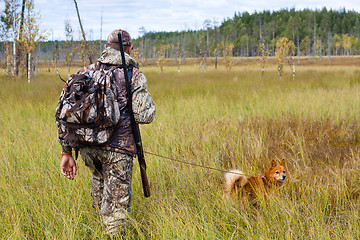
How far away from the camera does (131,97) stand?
2365mm

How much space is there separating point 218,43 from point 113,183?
82.6 metres

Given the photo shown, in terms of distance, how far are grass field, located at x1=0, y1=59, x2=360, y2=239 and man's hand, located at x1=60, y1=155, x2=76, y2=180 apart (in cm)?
38

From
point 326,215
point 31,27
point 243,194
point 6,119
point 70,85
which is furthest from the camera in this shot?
point 31,27

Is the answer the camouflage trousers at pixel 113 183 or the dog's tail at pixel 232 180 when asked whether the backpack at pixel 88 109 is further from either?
the dog's tail at pixel 232 180

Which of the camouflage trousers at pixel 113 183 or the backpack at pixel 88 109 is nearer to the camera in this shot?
the backpack at pixel 88 109

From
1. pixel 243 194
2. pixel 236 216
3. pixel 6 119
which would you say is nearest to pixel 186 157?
pixel 243 194

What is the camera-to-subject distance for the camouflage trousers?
2.39 m

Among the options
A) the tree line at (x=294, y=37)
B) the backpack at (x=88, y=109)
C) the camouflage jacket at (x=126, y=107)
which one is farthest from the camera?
the tree line at (x=294, y=37)

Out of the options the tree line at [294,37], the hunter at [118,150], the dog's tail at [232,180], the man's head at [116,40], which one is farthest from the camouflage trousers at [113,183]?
the tree line at [294,37]

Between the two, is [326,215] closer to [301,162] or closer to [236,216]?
[236,216]

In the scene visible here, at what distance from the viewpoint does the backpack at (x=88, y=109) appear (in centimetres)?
212

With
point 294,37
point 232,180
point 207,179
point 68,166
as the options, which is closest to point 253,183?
point 232,180

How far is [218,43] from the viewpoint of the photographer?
8131 centimetres

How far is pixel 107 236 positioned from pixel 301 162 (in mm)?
3079
